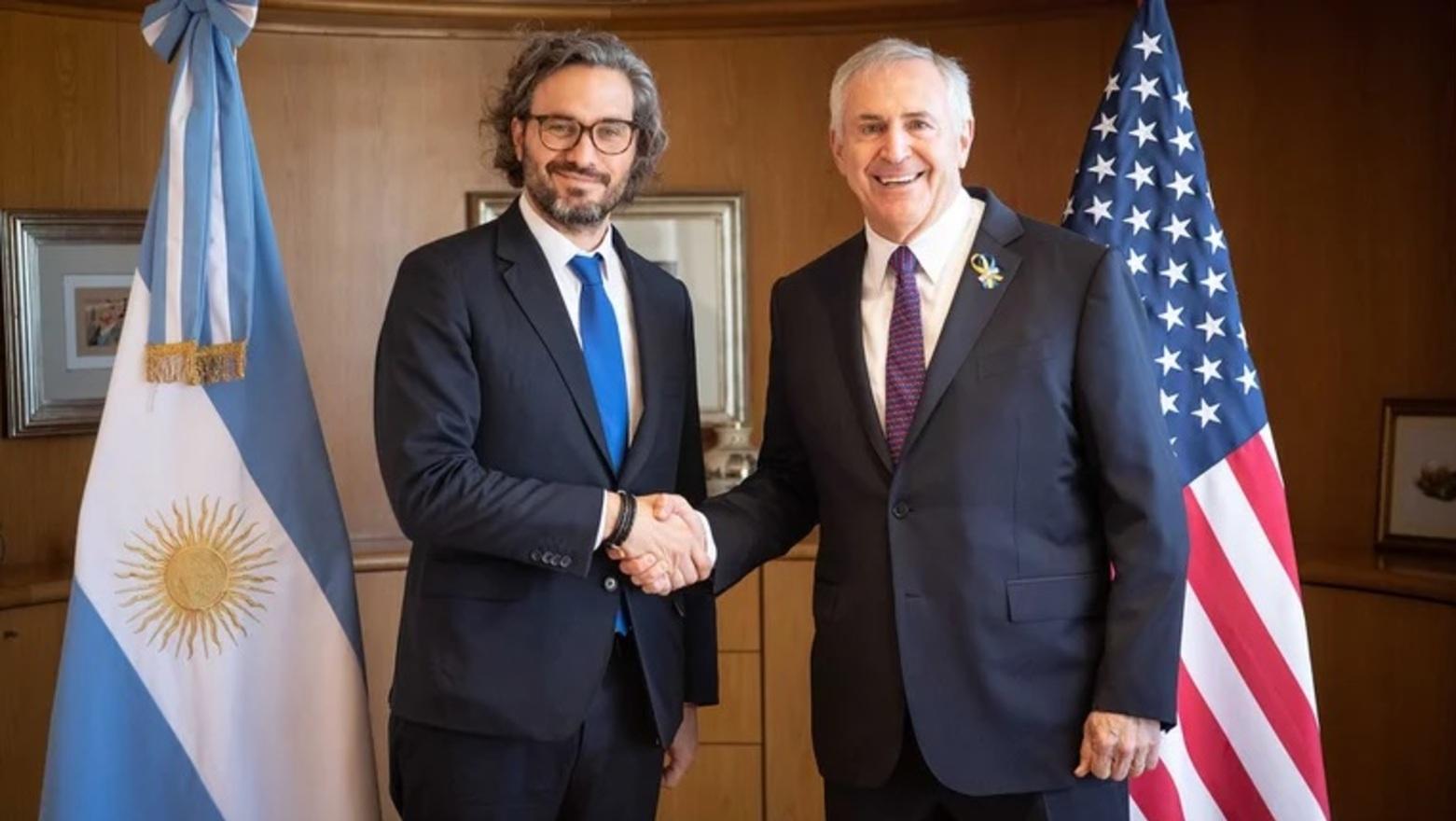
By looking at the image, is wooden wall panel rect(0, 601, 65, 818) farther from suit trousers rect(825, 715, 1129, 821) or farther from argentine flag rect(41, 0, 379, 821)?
suit trousers rect(825, 715, 1129, 821)

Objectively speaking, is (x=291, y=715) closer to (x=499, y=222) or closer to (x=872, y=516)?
(x=499, y=222)

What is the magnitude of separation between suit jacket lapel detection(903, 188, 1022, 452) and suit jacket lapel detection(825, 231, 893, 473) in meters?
0.06

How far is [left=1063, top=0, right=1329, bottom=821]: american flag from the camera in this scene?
2.63 meters

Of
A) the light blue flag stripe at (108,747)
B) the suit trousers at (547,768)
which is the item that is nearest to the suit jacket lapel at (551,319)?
the suit trousers at (547,768)

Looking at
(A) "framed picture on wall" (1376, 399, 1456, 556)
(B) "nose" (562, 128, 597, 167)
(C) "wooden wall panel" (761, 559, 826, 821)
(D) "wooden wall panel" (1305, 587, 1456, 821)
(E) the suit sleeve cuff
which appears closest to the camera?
(E) the suit sleeve cuff

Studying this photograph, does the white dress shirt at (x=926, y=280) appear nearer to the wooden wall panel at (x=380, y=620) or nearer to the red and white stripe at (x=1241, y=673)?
the red and white stripe at (x=1241, y=673)

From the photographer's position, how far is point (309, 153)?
161 inches

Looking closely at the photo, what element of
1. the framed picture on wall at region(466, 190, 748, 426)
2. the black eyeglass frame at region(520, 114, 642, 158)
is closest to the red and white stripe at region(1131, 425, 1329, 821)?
the black eyeglass frame at region(520, 114, 642, 158)

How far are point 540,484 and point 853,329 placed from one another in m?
0.49

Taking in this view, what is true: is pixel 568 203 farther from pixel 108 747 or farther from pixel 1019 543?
pixel 108 747

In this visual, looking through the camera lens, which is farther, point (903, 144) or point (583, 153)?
point (583, 153)

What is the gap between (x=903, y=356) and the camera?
2162mm

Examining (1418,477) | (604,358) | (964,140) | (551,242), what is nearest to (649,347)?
(604,358)

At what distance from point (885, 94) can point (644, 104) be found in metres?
0.39
